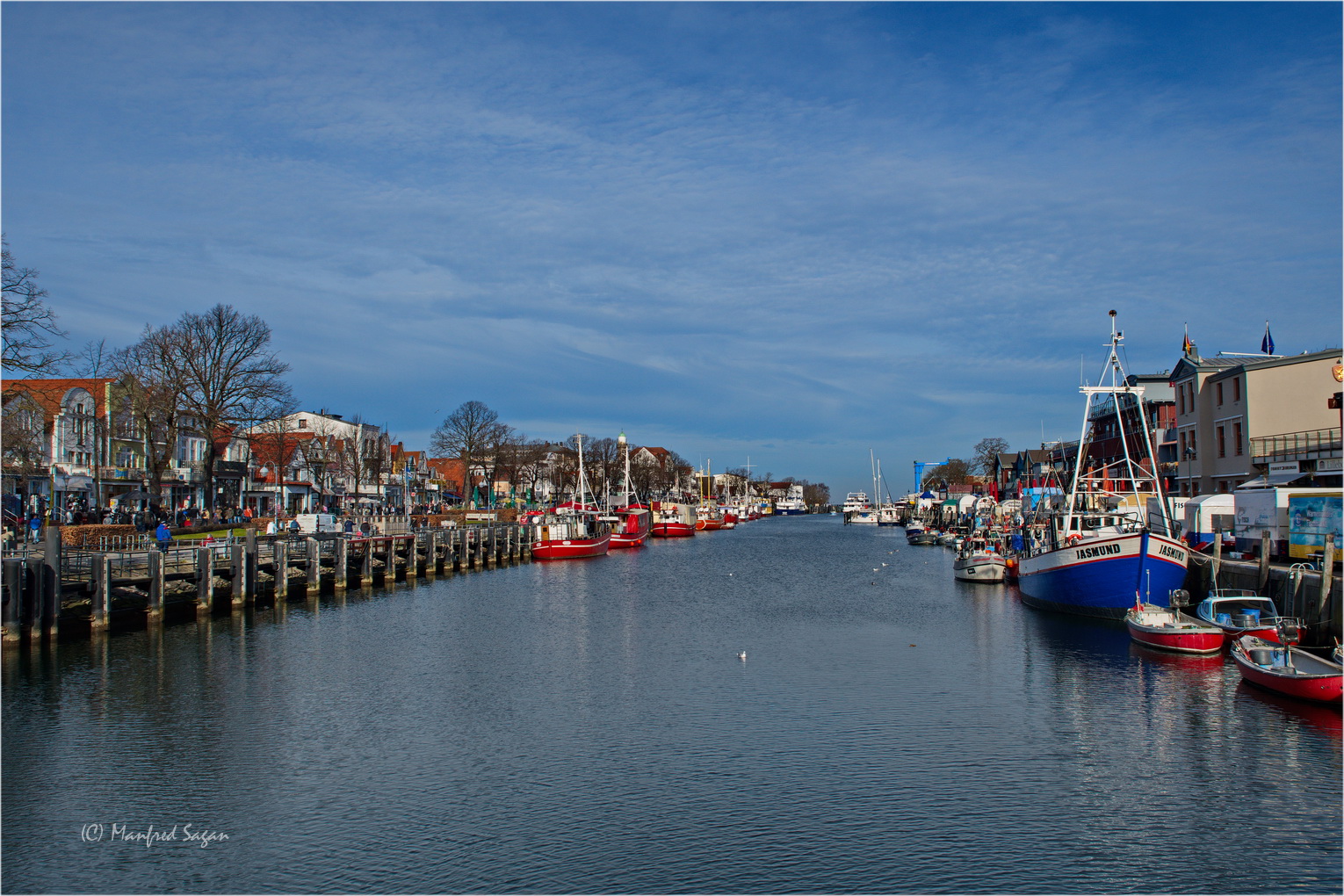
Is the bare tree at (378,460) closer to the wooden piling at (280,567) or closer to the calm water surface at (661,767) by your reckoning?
the wooden piling at (280,567)

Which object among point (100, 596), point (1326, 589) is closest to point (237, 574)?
point (100, 596)

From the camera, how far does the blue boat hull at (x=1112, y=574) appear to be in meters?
33.2

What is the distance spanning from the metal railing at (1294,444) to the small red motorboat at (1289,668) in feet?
Result: 70.3

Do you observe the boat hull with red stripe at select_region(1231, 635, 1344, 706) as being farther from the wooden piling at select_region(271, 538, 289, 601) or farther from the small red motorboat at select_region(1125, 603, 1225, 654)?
the wooden piling at select_region(271, 538, 289, 601)

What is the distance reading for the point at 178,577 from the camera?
36.6 meters

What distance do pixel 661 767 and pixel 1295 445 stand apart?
39270 mm

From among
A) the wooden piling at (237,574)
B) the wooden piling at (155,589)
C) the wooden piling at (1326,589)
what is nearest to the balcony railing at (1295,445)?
the wooden piling at (1326,589)

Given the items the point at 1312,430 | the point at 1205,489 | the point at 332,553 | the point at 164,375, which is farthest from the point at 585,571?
the point at 1312,430

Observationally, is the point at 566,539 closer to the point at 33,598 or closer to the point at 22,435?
the point at 22,435

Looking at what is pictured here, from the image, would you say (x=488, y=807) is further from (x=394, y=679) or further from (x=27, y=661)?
(x=27, y=661)

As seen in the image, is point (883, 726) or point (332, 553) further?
point (332, 553)

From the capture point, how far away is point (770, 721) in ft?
70.4

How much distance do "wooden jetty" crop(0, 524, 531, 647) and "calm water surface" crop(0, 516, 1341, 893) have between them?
5.80 ft

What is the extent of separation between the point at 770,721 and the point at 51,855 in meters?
13.1
